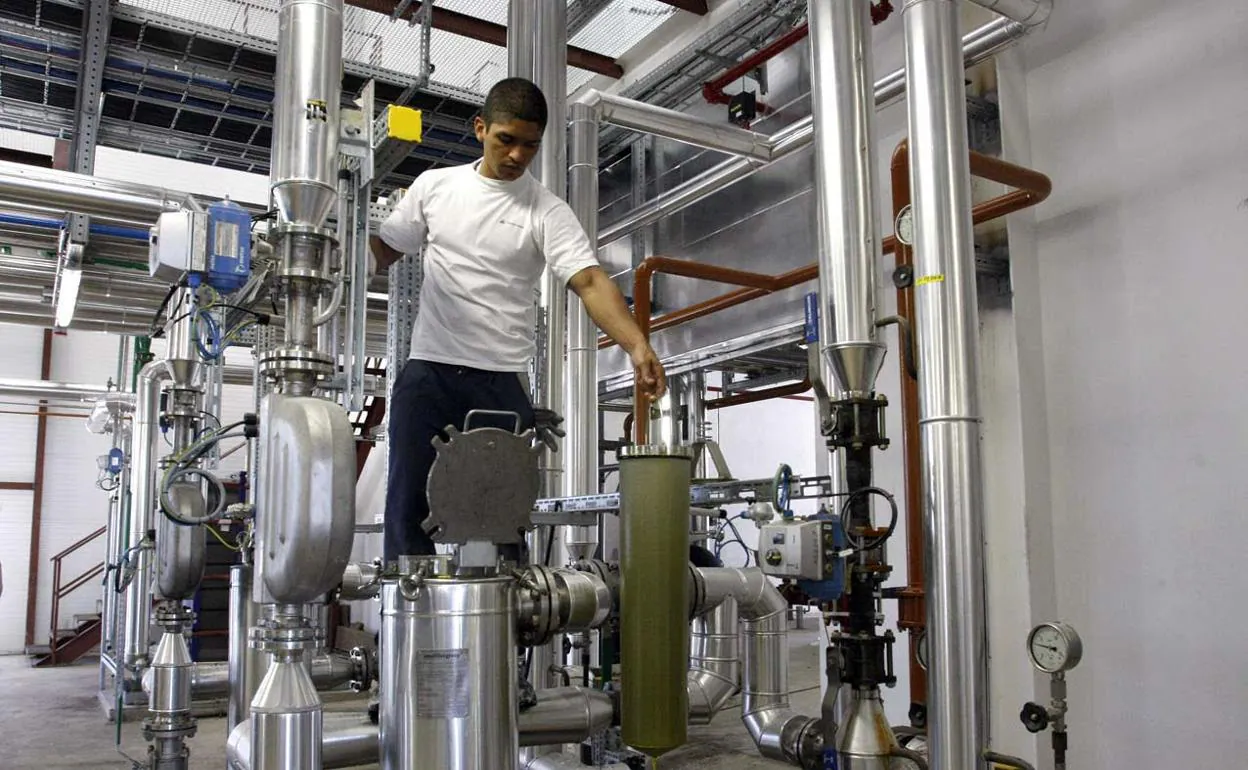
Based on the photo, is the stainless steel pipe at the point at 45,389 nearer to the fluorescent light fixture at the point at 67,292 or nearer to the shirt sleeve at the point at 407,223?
the fluorescent light fixture at the point at 67,292

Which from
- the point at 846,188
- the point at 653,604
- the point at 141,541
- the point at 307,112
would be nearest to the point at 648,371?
the point at 653,604

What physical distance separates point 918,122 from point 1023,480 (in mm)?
1337

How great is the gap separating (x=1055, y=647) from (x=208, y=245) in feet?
7.10

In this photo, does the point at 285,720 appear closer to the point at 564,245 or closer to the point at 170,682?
the point at 564,245

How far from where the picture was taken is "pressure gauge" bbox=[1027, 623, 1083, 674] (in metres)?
2.04

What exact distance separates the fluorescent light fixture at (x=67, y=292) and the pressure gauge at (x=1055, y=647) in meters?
4.90

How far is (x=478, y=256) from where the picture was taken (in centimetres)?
208

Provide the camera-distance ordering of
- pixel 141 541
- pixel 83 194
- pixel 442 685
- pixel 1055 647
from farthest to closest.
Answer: pixel 141 541 → pixel 83 194 → pixel 1055 647 → pixel 442 685

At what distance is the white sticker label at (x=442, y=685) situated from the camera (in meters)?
1.64

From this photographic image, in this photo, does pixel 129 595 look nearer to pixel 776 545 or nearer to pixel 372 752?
pixel 372 752

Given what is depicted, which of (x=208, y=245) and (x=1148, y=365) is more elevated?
(x=208, y=245)

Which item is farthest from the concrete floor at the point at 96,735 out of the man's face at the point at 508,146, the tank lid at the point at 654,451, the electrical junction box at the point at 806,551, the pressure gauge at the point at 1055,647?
the man's face at the point at 508,146

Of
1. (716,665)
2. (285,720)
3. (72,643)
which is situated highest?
(285,720)

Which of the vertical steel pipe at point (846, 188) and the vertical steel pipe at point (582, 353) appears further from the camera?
the vertical steel pipe at point (582, 353)
